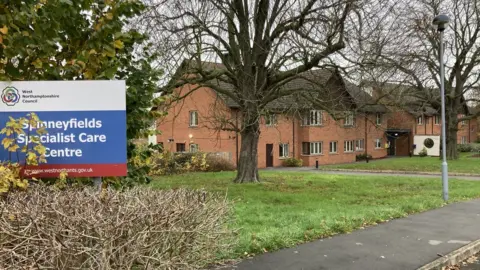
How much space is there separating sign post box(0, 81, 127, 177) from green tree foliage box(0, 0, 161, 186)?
321 millimetres

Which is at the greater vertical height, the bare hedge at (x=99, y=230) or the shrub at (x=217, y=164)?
the bare hedge at (x=99, y=230)

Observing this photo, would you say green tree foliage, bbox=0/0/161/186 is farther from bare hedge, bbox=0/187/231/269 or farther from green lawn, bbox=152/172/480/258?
green lawn, bbox=152/172/480/258

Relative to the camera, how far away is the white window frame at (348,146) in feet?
155

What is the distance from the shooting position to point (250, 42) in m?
18.6

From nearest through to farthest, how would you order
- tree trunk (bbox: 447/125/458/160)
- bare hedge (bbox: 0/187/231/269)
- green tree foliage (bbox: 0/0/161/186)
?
bare hedge (bbox: 0/187/231/269), green tree foliage (bbox: 0/0/161/186), tree trunk (bbox: 447/125/458/160)

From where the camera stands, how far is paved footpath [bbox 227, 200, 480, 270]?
6.16 metres

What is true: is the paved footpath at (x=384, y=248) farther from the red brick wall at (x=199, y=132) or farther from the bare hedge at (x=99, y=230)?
the red brick wall at (x=199, y=132)

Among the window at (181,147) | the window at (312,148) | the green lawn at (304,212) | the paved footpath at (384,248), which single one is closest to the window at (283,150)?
the window at (312,148)

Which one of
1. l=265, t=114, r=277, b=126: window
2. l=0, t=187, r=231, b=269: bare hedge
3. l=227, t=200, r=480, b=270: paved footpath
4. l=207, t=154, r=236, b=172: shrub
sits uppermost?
l=265, t=114, r=277, b=126: window

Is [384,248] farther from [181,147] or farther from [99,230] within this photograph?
[181,147]

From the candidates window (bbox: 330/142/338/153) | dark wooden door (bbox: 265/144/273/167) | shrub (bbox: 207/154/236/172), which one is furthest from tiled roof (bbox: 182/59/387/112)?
window (bbox: 330/142/338/153)

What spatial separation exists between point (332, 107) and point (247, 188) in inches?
177

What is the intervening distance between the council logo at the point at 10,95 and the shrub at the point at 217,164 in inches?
1008

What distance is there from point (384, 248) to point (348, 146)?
41547 mm
